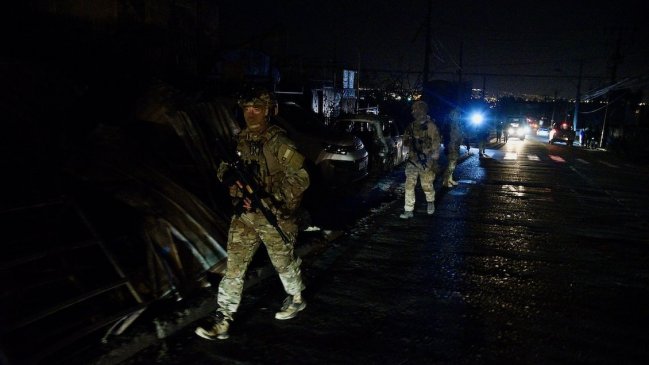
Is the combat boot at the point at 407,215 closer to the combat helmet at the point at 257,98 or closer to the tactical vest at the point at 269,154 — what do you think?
the tactical vest at the point at 269,154

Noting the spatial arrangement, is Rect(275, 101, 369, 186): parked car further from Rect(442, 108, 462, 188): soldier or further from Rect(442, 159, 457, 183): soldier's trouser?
Rect(442, 159, 457, 183): soldier's trouser

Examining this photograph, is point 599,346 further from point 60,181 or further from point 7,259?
point 60,181

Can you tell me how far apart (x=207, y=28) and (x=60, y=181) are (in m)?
12.1

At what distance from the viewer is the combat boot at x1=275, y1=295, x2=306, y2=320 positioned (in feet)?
11.8

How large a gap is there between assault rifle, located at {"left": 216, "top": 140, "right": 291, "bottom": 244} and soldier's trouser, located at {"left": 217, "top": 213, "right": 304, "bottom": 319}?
8cm

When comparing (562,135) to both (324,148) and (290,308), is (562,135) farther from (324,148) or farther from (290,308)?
(290,308)

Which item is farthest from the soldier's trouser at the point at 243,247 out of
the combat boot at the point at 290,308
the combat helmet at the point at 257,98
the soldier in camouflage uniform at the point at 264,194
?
the combat helmet at the point at 257,98

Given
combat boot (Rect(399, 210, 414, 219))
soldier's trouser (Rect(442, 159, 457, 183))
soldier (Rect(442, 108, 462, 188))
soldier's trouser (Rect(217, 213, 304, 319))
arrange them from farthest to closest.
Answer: soldier's trouser (Rect(442, 159, 457, 183)), soldier (Rect(442, 108, 462, 188)), combat boot (Rect(399, 210, 414, 219)), soldier's trouser (Rect(217, 213, 304, 319))

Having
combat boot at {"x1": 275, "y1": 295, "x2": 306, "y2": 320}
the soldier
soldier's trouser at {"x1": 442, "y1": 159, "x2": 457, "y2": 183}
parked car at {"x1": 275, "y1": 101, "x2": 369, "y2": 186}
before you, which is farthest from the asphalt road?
soldier's trouser at {"x1": 442, "y1": 159, "x2": 457, "y2": 183}

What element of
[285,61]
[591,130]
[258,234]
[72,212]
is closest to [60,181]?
[72,212]

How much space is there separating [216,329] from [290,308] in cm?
67

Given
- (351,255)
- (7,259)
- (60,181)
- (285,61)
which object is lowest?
(351,255)

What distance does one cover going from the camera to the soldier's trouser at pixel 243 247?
3.28 meters

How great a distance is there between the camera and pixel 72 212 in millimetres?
3689
